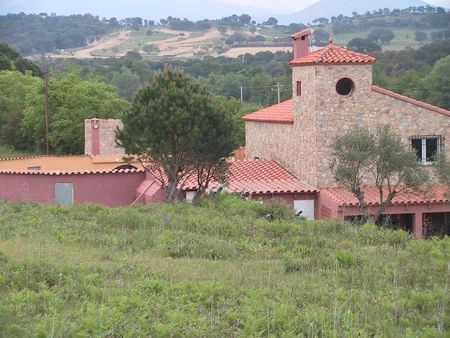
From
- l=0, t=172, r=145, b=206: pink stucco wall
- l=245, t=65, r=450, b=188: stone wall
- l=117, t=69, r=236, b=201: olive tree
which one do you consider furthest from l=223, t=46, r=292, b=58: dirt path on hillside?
l=117, t=69, r=236, b=201: olive tree

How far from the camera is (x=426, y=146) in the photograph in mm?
24781

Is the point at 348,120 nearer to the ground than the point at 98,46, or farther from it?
nearer to the ground

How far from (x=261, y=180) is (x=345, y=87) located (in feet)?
13.0

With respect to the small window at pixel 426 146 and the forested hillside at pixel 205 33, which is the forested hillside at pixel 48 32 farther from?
the small window at pixel 426 146

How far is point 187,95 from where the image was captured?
70.5ft

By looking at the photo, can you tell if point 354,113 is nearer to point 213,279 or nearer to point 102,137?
point 102,137

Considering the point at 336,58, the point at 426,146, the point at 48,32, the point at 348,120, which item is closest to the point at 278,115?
the point at 348,120

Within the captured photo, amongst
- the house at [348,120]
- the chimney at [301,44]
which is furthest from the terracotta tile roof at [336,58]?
the chimney at [301,44]

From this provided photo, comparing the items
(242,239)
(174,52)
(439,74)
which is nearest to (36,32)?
(174,52)

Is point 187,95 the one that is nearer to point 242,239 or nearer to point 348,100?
point 348,100

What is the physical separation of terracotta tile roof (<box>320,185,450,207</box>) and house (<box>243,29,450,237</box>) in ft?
0.09

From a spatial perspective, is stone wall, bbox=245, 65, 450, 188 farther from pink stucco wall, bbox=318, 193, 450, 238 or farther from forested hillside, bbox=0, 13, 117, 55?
forested hillside, bbox=0, 13, 117, 55

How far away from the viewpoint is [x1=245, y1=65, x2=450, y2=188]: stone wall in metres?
23.6

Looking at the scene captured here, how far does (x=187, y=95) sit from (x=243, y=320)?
13682mm
